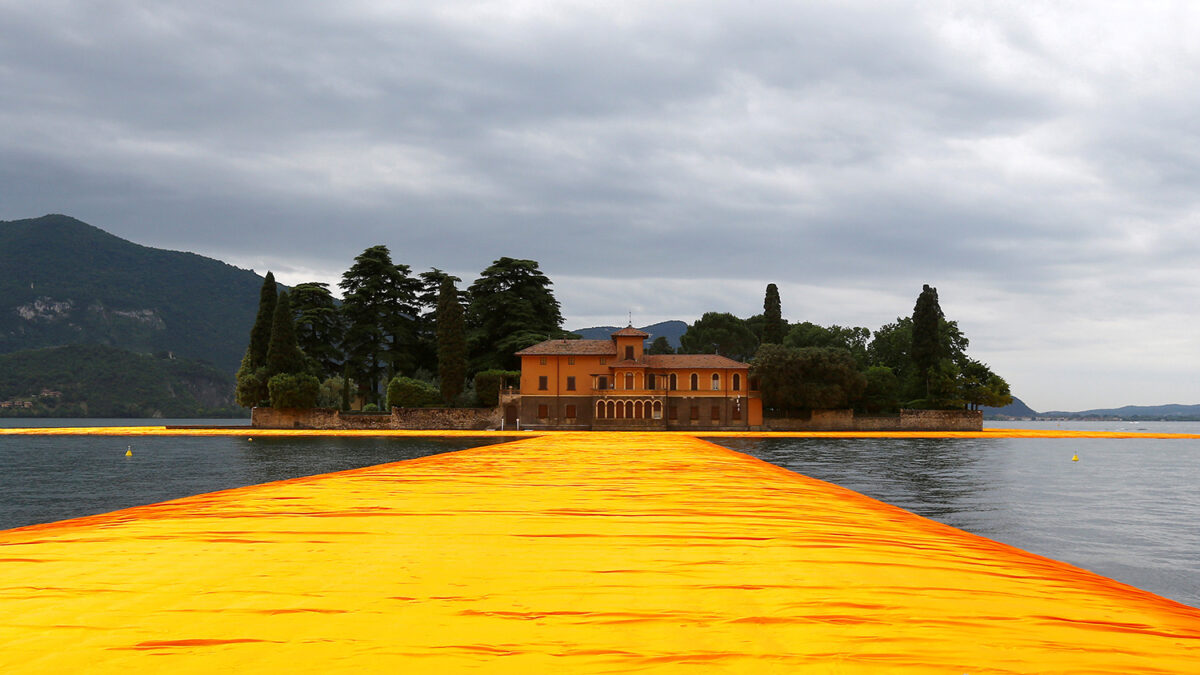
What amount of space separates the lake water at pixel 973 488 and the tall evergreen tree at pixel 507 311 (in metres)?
30.0

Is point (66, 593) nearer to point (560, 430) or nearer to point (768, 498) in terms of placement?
point (768, 498)

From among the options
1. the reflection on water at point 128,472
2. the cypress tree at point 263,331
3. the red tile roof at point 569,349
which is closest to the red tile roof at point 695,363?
the red tile roof at point 569,349

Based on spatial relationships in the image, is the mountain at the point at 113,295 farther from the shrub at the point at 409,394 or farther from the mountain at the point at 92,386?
the shrub at the point at 409,394

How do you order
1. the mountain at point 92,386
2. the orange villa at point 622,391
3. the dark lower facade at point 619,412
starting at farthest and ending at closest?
the mountain at point 92,386 < the orange villa at point 622,391 < the dark lower facade at point 619,412

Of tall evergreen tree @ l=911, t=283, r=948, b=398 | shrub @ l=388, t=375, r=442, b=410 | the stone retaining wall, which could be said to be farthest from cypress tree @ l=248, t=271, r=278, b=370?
tall evergreen tree @ l=911, t=283, r=948, b=398

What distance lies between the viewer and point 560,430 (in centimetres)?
5688

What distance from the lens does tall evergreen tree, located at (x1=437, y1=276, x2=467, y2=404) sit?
196 ft

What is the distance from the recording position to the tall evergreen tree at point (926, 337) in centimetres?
6391

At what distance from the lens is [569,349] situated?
59156 mm

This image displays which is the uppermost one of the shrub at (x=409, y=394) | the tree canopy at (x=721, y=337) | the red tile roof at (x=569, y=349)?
the tree canopy at (x=721, y=337)

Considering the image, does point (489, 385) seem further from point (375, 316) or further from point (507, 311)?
point (375, 316)

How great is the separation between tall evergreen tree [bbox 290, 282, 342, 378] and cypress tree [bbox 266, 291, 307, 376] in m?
5.81

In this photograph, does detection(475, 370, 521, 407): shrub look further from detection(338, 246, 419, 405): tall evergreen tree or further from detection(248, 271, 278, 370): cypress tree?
detection(248, 271, 278, 370): cypress tree

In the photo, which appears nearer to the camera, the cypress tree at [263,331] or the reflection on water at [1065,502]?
the reflection on water at [1065,502]
